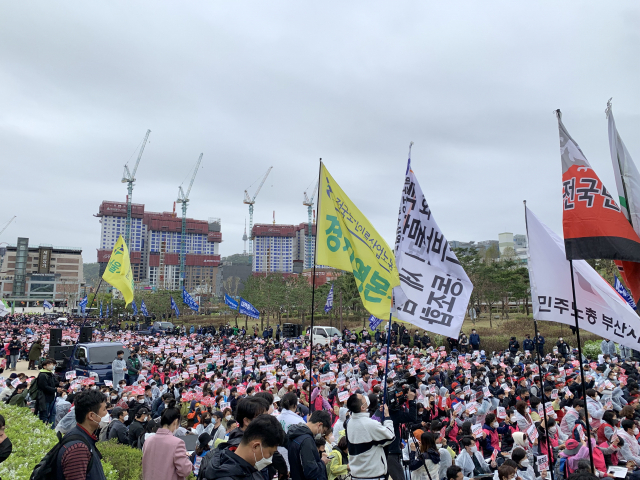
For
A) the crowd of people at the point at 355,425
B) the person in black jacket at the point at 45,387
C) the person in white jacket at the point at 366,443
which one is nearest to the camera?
the crowd of people at the point at 355,425

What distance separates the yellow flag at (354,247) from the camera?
265 inches

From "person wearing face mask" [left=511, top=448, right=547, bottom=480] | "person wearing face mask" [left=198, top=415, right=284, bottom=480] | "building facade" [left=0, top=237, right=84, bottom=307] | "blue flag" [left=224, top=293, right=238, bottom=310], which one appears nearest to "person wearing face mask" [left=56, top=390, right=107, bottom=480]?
"person wearing face mask" [left=198, top=415, right=284, bottom=480]

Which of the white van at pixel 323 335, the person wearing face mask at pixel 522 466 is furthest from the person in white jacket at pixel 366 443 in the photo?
the white van at pixel 323 335

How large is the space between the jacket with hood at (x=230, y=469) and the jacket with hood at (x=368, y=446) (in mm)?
2104

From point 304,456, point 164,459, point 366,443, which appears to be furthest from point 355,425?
point 164,459

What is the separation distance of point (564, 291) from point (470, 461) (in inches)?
109

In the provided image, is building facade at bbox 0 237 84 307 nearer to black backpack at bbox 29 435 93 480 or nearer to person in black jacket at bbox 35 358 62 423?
person in black jacket at bbox 35 358 62 423

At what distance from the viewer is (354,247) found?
704 cm

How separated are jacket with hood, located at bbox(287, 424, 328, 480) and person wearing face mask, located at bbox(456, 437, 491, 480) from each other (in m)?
3.08

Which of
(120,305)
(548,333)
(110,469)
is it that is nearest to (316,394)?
(110,469)

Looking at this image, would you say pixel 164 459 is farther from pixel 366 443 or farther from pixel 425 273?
pixel 425 273

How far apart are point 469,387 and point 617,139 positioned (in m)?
7.87

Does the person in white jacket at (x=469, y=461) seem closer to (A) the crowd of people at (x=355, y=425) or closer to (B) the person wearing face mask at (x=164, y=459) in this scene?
(A) the crowd of people at (x=355, y=425)

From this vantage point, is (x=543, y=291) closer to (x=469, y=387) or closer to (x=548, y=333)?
(x=469, y=387)
